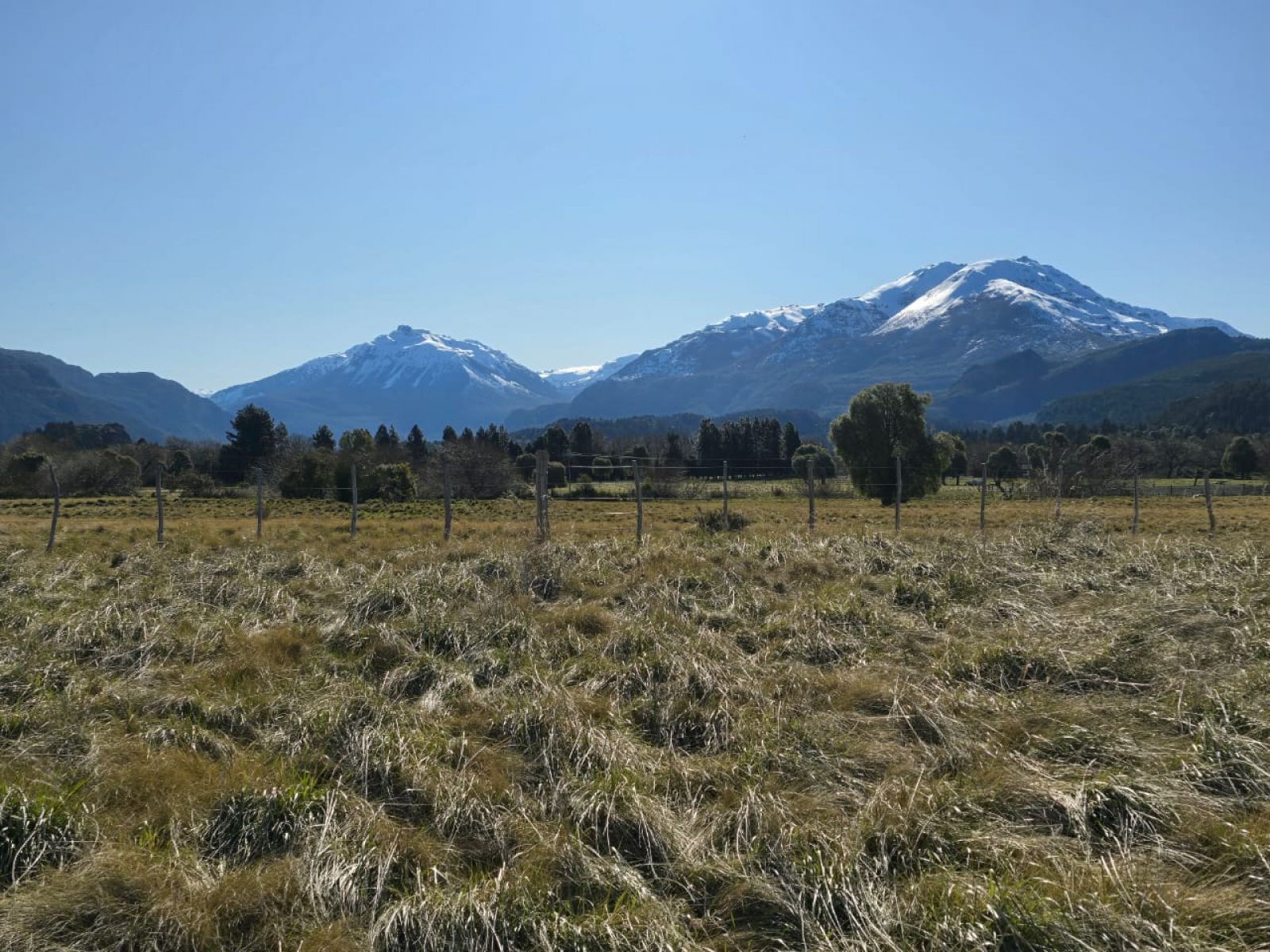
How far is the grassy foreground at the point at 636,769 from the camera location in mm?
3264

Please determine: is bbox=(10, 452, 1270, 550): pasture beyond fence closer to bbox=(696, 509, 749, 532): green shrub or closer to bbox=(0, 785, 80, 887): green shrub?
bbox=(696, 509, 749, 532): green shrub

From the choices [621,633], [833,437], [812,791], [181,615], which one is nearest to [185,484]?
[833,437]

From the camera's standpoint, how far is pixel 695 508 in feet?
93.1

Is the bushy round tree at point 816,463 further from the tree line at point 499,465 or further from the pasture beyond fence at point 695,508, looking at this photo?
the pasture beyond fence at point 695,508

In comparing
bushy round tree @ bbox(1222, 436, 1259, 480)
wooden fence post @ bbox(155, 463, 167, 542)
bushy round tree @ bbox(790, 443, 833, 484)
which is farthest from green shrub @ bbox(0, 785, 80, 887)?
bushy round tree @ bbox(1222, 436, 1259, 480)

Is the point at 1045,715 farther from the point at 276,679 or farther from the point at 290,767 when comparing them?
the point at 276,679

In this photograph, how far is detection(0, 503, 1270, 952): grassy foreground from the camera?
326 centimetres

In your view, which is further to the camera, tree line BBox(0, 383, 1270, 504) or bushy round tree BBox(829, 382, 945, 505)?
bushy round tree BBox(829, 382, 945, 505)

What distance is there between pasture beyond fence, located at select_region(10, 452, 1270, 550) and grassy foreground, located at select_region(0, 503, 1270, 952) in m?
6.55

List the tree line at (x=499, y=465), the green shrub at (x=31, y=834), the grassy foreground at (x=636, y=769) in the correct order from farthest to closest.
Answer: the tree line at (x=499, y=465) < the green shrub at (x=31, y=834) < the grassy foreground at (x=636, y=769)

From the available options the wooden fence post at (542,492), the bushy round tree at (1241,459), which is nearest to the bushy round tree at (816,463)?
the wooden fence post at (542,492)

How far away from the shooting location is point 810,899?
136 inches

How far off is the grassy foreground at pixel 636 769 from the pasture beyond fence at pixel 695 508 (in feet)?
21.5

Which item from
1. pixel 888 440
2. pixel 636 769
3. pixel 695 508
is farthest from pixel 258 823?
pixel 888 440
